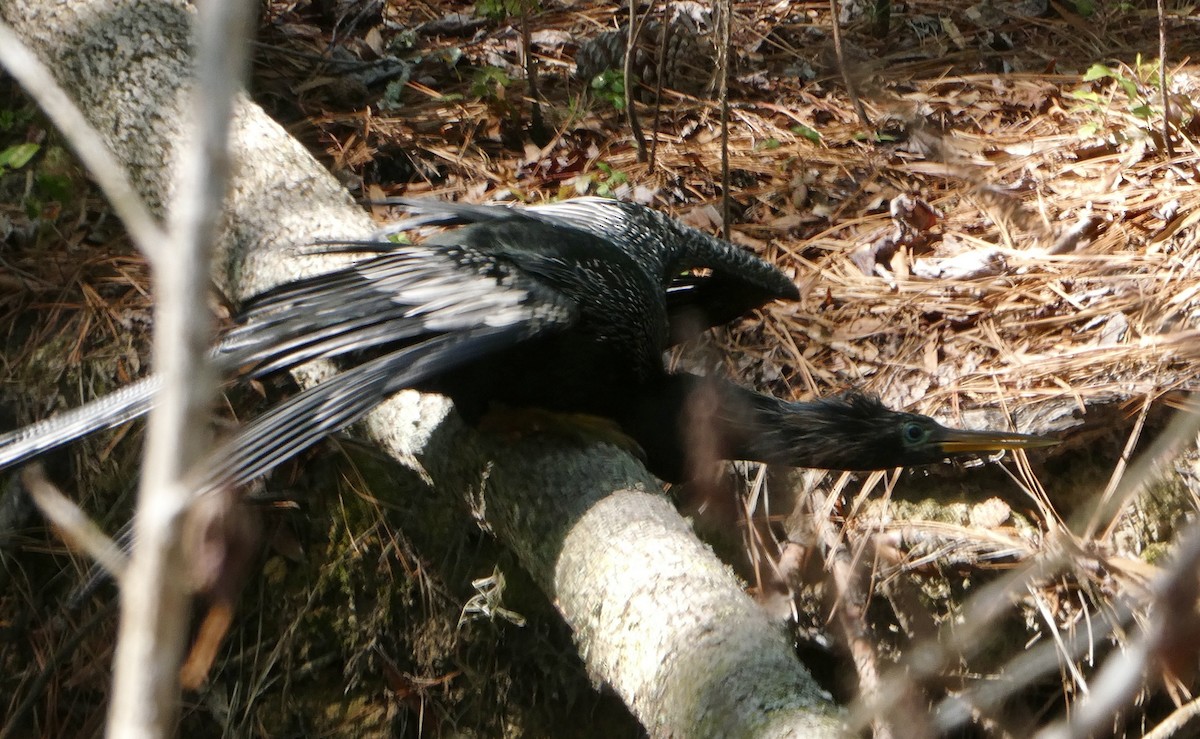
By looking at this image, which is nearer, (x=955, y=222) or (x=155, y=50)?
(x=155, y=50)

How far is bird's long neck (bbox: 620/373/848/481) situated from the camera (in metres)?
2.95

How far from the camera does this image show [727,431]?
9.75 ft

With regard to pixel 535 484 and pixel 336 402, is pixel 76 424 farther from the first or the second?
pixel 535 484

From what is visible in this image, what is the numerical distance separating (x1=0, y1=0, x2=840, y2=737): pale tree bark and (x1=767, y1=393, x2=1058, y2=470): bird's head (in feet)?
1.61

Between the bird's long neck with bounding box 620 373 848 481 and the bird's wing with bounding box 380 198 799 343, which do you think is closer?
the bird's long neck with bounding box 620 373 848 481

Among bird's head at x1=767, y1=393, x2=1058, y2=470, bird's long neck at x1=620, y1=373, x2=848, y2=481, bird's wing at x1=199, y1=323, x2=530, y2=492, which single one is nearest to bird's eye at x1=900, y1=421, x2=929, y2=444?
bird's head at x1=767, y1=393, x2=1058, y2=470

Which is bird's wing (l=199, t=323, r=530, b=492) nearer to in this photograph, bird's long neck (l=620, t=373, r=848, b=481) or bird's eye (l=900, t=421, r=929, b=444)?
bird's long neck (l=620, t=373, r=848, b=481)

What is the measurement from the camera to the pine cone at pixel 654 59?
4.79 metres

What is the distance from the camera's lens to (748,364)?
146 inches

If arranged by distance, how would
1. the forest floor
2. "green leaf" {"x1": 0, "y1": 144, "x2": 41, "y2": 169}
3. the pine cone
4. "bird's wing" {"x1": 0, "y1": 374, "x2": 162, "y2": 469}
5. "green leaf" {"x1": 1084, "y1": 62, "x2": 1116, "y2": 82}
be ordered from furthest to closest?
the pine cone, "green leaf" {"x1": 1084, "y1": 62, "x2": 1116, "y2": 82}, "green leaf" {"x1": 0, "y1": 144, "x2": 41, "y2": 169}, the forest floor, "bird's wing" {"x1": 0, "y1": 374, "x2": 162, "y2": 469}

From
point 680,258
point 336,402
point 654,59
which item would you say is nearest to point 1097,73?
point 654,59

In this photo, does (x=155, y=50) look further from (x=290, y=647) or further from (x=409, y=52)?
(x=290, y=647)

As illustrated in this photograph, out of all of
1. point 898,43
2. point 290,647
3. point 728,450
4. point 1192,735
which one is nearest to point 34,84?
point 728,450

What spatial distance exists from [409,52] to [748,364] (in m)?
2.47
